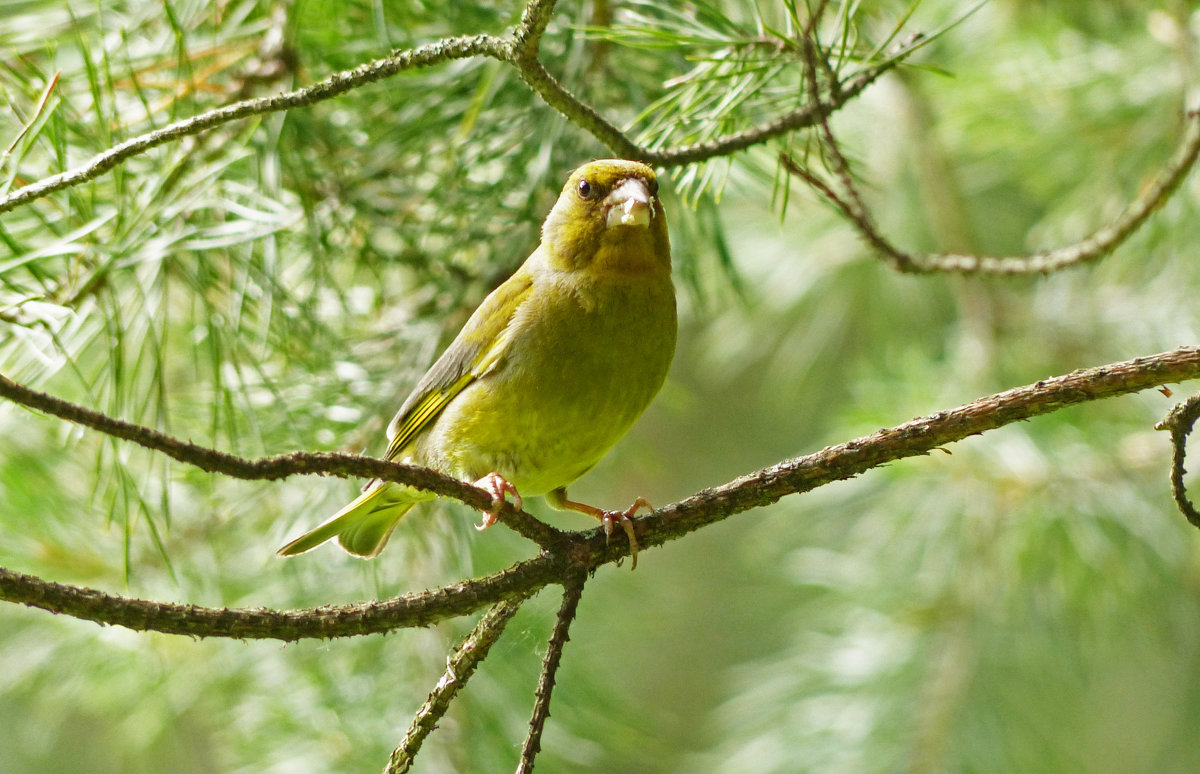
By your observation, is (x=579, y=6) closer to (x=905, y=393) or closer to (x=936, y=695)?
(x=905, y=393)

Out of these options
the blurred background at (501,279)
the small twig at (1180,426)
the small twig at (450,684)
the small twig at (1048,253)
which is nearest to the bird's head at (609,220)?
the blurred background at (501,279)

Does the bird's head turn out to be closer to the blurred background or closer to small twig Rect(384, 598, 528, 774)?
the blurred background

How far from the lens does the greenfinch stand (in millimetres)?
2588

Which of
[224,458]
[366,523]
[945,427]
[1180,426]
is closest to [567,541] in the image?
[945,427]

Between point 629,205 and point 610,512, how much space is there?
0.76 metres

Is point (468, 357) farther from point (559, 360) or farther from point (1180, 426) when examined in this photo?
point (1180, 426)

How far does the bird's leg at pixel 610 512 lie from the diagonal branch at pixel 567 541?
103 mm

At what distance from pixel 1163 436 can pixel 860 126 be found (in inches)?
77.5

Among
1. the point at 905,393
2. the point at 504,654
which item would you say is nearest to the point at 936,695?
the point at 905,393

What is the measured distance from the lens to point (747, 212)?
524 centimetres

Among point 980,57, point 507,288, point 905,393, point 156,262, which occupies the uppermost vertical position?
point 980,57

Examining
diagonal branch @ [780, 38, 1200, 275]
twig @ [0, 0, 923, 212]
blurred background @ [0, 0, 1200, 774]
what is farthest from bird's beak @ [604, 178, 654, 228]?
twig @ [0, 0, 923, 212]

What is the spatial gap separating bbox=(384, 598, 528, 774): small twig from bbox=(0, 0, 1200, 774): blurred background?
688mm

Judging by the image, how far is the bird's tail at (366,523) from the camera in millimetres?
2717
